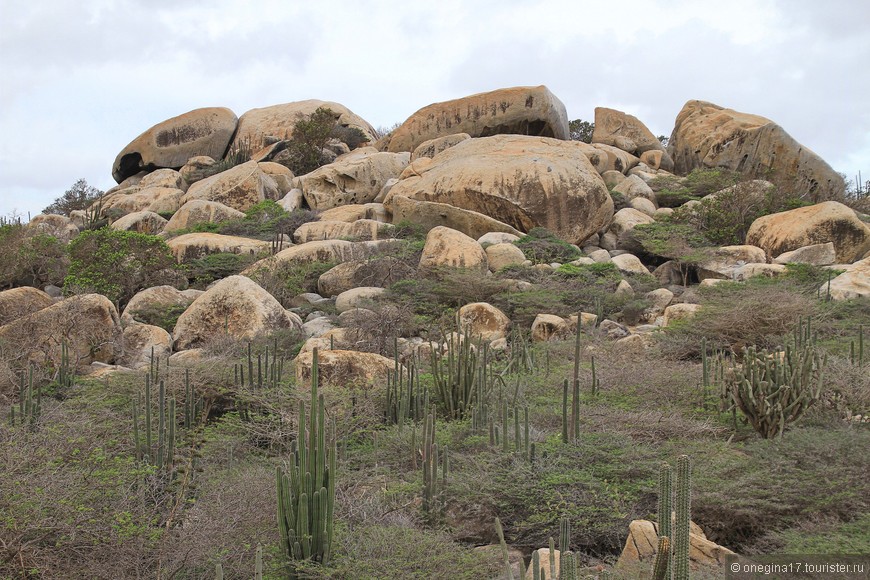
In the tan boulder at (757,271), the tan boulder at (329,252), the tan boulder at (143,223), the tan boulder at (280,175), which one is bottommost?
the tan boulder at (757,271)

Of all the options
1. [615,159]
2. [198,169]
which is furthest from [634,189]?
[198,169]

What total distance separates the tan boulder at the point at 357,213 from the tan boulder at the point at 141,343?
35.4ft

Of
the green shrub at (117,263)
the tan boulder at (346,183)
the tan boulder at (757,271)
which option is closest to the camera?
the tan boulder at (757,271)

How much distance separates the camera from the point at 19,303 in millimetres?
15531

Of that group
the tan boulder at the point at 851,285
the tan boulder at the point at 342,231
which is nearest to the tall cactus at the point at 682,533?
the tan boulder at the point at 851,285

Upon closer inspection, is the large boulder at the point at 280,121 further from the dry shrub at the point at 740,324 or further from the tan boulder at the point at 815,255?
the dry shrub at the point at 740,324

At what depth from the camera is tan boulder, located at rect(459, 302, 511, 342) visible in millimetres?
15148

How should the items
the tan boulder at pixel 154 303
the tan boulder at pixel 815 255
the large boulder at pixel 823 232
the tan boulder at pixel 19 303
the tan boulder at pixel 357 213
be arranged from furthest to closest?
1. the tan boulder at pixel 357 213
2. the large boulder at pixel 823 232
3. the tan boulder at pixel 815 255
4. the tan boulder at pixel 154 303
5. the tan boulder at pixel 19 303

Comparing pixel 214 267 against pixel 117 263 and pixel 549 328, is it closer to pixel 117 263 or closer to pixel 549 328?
pixel 117 263

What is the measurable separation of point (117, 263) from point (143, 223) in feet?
29.5

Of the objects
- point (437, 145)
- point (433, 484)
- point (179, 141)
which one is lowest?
point (433, 484)

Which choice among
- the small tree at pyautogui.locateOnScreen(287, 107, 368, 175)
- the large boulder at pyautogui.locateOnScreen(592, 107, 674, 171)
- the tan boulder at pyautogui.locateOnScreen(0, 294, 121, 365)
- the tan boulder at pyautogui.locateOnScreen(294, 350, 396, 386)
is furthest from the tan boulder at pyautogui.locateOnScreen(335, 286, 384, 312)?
the large boulder at pyautogui.locateOnScreen(592, 107, 674, 171)

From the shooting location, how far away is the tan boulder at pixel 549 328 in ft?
47.7

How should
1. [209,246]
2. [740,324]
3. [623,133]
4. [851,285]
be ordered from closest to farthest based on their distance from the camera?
[740,324], [851,285], [209,246], [623,133]
